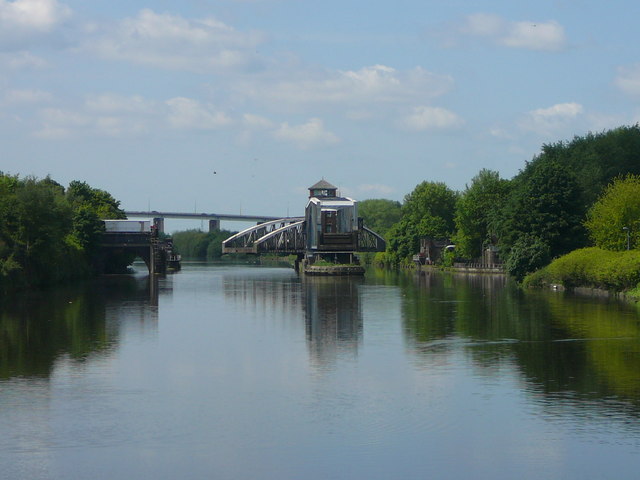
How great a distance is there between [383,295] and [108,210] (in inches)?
2613

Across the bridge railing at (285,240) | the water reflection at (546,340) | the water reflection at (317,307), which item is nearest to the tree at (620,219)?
the water reflection at (546,340)

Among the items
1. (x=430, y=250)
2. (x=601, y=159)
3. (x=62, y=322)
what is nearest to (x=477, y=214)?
(x=430, y=250)

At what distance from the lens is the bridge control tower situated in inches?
5354

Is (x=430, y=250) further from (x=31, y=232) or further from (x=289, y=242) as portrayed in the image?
(x=31, y=232)

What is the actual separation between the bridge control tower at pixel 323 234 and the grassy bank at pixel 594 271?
4941cm

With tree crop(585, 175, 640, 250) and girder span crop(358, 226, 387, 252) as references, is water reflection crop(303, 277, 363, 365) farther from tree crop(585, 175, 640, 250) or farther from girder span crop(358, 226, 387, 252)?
girder span crop(358, 226, 387, 252)

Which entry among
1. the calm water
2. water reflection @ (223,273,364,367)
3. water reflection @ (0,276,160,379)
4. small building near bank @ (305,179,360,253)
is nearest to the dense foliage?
water reflection @ (0,276,160,379)

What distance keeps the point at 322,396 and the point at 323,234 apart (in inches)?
4117

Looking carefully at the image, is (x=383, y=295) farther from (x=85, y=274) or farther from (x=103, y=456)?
(x=103, y=456)

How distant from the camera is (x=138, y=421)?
27.9 meters

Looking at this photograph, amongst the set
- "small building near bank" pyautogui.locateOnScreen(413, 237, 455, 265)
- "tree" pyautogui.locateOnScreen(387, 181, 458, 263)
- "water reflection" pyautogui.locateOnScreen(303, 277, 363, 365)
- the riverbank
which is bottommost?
"water reflection" pyautogui.locateOnScreen(303, 277, 363, 365)

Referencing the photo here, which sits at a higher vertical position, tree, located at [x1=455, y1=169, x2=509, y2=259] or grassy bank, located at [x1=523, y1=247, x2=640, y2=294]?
tree, located at [x1=455, y1=169, x2=509, y2=259]

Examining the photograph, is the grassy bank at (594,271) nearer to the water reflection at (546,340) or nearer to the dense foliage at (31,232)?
the water reflection at (546,340)

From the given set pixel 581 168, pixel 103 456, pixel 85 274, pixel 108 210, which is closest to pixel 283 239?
Result: pixel 108 210
